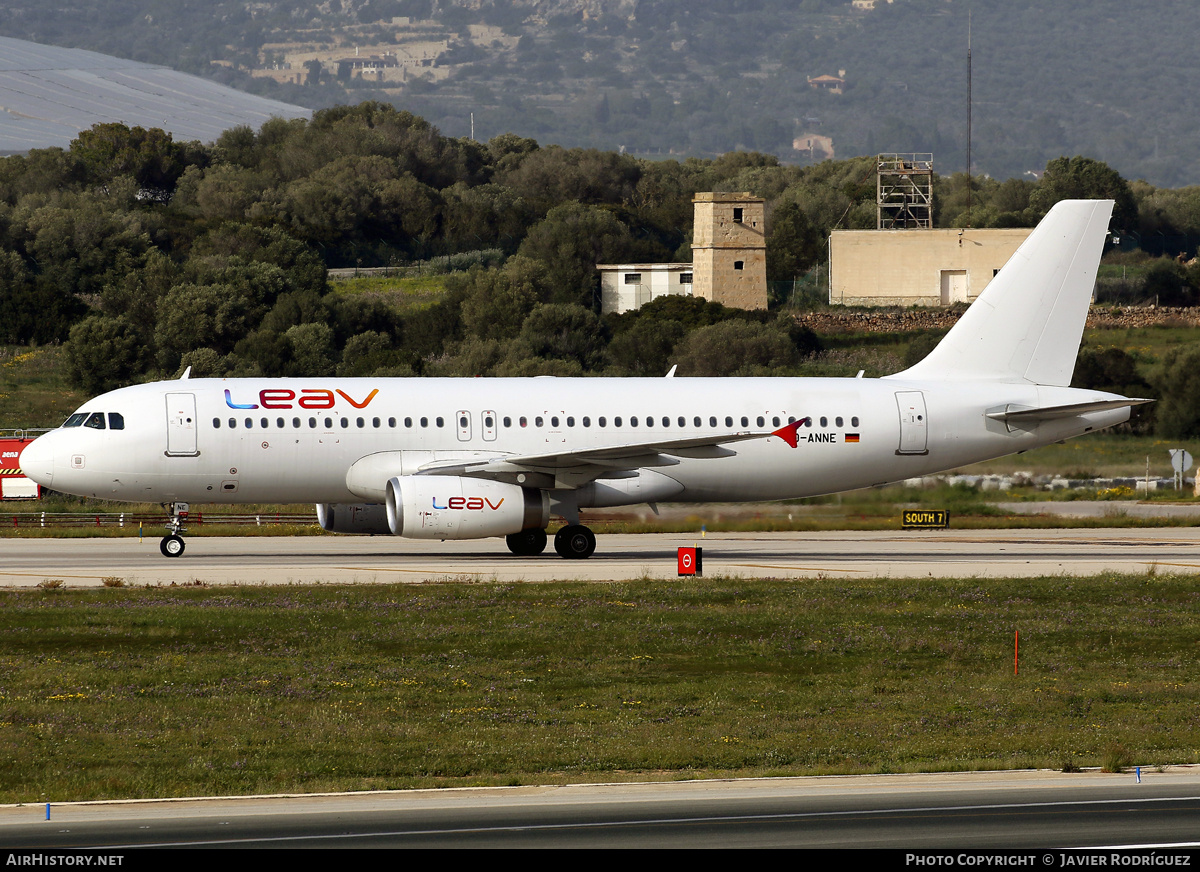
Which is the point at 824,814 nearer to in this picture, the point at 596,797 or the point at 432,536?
the point at 596,797

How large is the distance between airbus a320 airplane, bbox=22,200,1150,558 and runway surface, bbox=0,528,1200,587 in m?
1.39

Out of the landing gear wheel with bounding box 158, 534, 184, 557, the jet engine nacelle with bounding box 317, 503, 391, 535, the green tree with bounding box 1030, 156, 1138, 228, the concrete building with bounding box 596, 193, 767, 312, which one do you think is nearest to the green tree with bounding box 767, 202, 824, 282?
the concrete building with bounding box 596, 193, 767, 312

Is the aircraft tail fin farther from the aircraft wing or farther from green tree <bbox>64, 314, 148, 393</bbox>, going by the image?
green tree <bbox>64, 314, 148, 393</bbox>

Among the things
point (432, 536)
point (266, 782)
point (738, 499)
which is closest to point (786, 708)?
point (266, 782)

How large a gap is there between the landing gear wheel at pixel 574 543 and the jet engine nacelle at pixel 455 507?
81.2 inches

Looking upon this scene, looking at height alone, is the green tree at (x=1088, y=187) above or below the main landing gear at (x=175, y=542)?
above

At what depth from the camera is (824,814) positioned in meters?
14.0

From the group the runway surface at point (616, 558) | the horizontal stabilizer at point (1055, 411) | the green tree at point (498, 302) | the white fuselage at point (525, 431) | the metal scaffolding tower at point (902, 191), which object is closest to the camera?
the runway surface at point (616, 558)

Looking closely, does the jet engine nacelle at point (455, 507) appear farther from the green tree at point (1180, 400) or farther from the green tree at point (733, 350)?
the green tree at point (733, 350)

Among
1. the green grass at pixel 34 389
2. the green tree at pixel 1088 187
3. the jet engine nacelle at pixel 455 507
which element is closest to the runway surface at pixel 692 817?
the jet engine nacelle at pixel 455 507

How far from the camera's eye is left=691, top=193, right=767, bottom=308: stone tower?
116 metres

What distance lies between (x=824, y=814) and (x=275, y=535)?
3361 centimetres

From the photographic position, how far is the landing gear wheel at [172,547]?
119ft

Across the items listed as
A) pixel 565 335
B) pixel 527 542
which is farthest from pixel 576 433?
pixel 565 335
